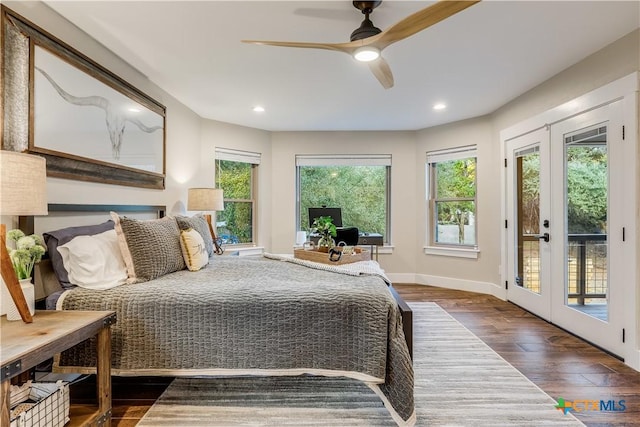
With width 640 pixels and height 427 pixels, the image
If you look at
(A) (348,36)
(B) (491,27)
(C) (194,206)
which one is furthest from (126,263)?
(B) (491,27)

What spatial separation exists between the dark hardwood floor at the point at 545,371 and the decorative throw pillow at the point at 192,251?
0.81m

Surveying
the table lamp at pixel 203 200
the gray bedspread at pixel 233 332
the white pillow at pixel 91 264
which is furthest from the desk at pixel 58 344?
the table lamp at pixel 203 200

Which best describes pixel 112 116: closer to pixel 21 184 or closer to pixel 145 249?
pixel 145 249

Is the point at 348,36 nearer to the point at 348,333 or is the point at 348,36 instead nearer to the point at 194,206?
the point at 348,333

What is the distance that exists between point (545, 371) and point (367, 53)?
2.51 m

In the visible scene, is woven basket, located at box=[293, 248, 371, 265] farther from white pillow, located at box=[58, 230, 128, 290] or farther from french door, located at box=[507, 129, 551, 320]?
french door, located at box=[507, 129, 551, 320]

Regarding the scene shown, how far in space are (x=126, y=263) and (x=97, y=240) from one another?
23 centimetres

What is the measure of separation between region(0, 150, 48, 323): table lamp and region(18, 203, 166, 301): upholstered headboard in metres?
0.53

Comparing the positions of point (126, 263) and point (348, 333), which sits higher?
point (126, 263)

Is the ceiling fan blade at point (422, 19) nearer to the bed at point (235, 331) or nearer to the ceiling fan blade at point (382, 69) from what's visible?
the ceiling fan blade at point (382, 69)

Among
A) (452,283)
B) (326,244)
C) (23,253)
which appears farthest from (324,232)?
(452,283)

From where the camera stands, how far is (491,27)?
234 centimetres

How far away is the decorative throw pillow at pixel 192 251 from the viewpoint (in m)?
2.60

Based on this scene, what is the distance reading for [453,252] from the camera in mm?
4969
